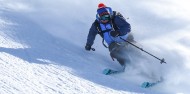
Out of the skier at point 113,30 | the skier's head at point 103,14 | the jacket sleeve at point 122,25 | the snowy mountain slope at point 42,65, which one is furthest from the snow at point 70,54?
the skier's head at point 103,14

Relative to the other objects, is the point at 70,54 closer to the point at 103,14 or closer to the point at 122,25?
the point at 103,14

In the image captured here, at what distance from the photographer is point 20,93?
5.81m

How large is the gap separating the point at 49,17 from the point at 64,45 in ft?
5.56

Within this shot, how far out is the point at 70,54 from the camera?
8.55 metres

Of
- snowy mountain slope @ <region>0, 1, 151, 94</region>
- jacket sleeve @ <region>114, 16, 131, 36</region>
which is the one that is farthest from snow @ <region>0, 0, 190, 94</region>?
jacket sleeve @ <region>114, 16, 131, 36</region>

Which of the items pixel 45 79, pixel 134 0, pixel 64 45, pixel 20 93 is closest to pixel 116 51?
pixel 64 45

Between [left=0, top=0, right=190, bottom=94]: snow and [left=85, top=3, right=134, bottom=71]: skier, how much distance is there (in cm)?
25

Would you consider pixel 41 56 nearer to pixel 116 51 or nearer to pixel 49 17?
pixel 116 51

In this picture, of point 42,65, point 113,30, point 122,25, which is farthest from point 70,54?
point 42,65

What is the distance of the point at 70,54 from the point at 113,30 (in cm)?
100

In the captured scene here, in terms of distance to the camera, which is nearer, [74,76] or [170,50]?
→ [74,76]

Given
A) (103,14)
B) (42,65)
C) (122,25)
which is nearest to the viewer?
(42,65)

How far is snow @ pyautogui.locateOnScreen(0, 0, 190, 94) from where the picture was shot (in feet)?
21.9

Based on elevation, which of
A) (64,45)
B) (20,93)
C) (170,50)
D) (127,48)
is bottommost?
(20,93)
